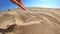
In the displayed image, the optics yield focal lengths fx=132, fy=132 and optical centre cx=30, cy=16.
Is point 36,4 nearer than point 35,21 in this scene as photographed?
No

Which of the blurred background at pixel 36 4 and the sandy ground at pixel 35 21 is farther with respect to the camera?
A: the blurred background at pixel 36 4

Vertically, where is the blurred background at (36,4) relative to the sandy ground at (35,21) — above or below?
above

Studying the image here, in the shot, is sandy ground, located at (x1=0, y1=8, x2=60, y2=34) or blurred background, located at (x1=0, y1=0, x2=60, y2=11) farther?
blurred background, located at (x1=0, y1=0, x2=60, y2=11)

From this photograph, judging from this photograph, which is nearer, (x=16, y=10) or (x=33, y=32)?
(x=33, y=32)

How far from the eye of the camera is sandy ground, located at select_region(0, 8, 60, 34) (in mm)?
1247

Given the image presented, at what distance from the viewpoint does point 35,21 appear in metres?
1.37

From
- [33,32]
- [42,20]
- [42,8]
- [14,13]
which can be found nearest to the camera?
[33,32]

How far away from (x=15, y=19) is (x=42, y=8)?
0.43 m

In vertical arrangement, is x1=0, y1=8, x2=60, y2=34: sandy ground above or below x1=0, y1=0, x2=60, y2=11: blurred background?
below

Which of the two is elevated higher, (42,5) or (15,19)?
(42,5)

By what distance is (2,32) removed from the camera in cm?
128

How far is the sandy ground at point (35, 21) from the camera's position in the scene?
125 centimetres

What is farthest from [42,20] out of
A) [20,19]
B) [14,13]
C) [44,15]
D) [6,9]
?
[6,9]

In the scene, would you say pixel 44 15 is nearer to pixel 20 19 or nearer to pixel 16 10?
pixel 20 19
